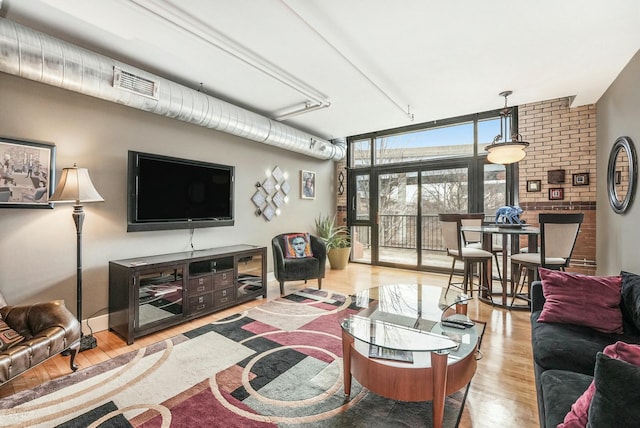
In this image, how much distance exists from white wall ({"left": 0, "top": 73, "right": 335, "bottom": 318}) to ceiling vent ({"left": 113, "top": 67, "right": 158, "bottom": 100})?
47 cm

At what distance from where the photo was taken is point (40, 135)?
2.64 metres

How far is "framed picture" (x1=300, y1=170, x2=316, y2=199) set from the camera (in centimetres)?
566

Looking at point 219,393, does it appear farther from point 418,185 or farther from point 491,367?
point 418,185

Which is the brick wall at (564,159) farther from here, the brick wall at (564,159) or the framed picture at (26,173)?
the framed picture at (26,173)

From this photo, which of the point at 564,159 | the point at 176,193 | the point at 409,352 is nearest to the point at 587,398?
the point at 409,352

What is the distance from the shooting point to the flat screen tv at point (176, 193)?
3.15 m

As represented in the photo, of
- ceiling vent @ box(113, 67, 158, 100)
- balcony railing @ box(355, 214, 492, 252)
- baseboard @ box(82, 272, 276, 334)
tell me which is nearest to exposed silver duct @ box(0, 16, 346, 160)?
ceiling vent @ box(113, 67, 158, 100)

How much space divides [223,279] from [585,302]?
338 cm

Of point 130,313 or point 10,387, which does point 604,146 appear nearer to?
point 130,313

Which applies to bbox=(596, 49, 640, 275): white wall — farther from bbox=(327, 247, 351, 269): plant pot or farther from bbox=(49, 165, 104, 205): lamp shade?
bbox=(49, 165, 104, 205): lamp shade

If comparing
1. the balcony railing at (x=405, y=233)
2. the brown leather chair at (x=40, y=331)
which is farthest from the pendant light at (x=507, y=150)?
the brown leather chair at (x=40, y=331)

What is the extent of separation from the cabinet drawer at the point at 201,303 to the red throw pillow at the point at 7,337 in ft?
4.45

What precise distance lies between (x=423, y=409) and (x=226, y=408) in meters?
1.23

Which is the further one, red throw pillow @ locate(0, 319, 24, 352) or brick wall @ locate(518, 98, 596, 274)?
brick wall @ locate(518, 98, 596, 274)
